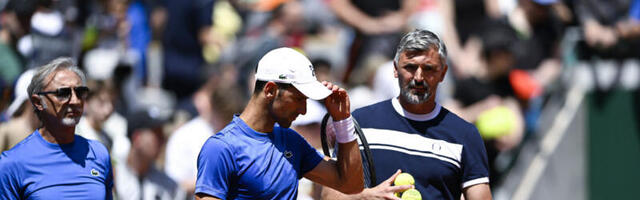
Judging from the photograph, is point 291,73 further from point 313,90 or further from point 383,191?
point 383,191

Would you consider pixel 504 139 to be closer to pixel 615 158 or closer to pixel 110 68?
pixel 615 158

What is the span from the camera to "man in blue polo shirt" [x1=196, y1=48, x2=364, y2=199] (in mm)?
5105

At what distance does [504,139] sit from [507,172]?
1.26 ft

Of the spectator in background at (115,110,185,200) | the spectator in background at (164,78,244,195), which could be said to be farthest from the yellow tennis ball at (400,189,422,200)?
the spectator in background at (115,110,185,200)

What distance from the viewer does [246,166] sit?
516cm

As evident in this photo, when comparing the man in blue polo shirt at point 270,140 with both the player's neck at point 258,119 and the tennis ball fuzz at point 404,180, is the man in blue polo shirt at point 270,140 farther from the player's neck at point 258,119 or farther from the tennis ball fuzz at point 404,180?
the tennis ball fuzz at point 404,180

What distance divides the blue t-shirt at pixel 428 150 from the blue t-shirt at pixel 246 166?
907 mm

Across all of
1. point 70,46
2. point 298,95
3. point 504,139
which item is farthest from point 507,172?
point 298,95

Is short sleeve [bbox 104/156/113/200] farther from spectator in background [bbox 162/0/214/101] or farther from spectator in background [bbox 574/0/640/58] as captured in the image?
spectator in background [bbox 574/0/640/58]

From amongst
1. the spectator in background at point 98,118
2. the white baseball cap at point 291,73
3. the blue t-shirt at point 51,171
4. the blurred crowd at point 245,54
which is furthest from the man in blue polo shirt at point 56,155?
the spectator in background at point 98,118

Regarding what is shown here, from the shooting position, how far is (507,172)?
430 inches

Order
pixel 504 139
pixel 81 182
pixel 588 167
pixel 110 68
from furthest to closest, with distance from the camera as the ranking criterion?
1. pixel 110 68
2. pixel 588 167
3. pixel 504 139
4. pixel 81 182

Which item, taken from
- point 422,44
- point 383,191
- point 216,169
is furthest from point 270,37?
point 216,169

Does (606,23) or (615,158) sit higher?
(606,23)
